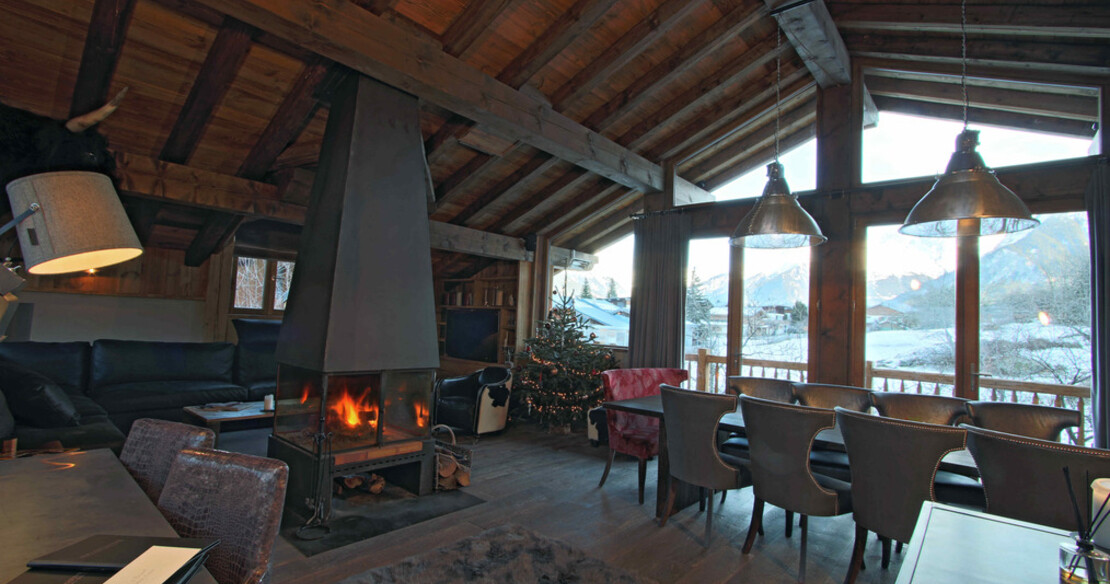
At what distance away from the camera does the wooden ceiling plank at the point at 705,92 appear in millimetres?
4574

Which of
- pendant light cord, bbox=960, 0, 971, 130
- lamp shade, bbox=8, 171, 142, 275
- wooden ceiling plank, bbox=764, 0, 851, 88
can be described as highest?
wooden ceiling plank, bbox=764, 0, 851, 88

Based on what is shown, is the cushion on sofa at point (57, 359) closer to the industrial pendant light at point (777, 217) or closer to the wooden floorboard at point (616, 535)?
the wooden floorboard at point (616, 535)

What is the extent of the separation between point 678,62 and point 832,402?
9.85 ft

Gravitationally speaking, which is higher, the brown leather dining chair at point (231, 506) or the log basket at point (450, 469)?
the brown leather dining chair at point (231, 506)

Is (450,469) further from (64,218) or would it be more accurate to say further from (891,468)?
(64,218)

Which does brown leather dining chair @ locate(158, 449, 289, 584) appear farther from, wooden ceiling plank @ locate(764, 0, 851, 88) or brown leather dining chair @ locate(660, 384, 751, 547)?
wooden ceiling plank @ locate(764, 0, 851, 88)

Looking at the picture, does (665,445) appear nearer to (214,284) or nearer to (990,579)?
(990,579)

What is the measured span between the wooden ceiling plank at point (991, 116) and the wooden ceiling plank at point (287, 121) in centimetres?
485

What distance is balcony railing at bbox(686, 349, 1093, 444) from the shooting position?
11.9 feet

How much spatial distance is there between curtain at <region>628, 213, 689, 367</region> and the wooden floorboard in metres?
1.60

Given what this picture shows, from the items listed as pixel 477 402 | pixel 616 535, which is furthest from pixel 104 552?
pixel 477 402

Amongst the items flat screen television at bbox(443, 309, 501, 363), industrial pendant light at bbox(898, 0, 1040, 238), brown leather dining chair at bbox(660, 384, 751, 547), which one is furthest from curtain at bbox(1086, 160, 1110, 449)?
flat screen television at bbox(443, 309, 501, 363)

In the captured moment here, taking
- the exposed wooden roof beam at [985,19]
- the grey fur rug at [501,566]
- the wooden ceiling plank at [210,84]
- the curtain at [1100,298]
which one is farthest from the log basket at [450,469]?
the exposed wooden roof beam at [985,19]

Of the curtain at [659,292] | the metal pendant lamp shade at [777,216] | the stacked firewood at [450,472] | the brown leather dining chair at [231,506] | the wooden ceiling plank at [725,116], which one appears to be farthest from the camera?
the curtain at [659,292]
